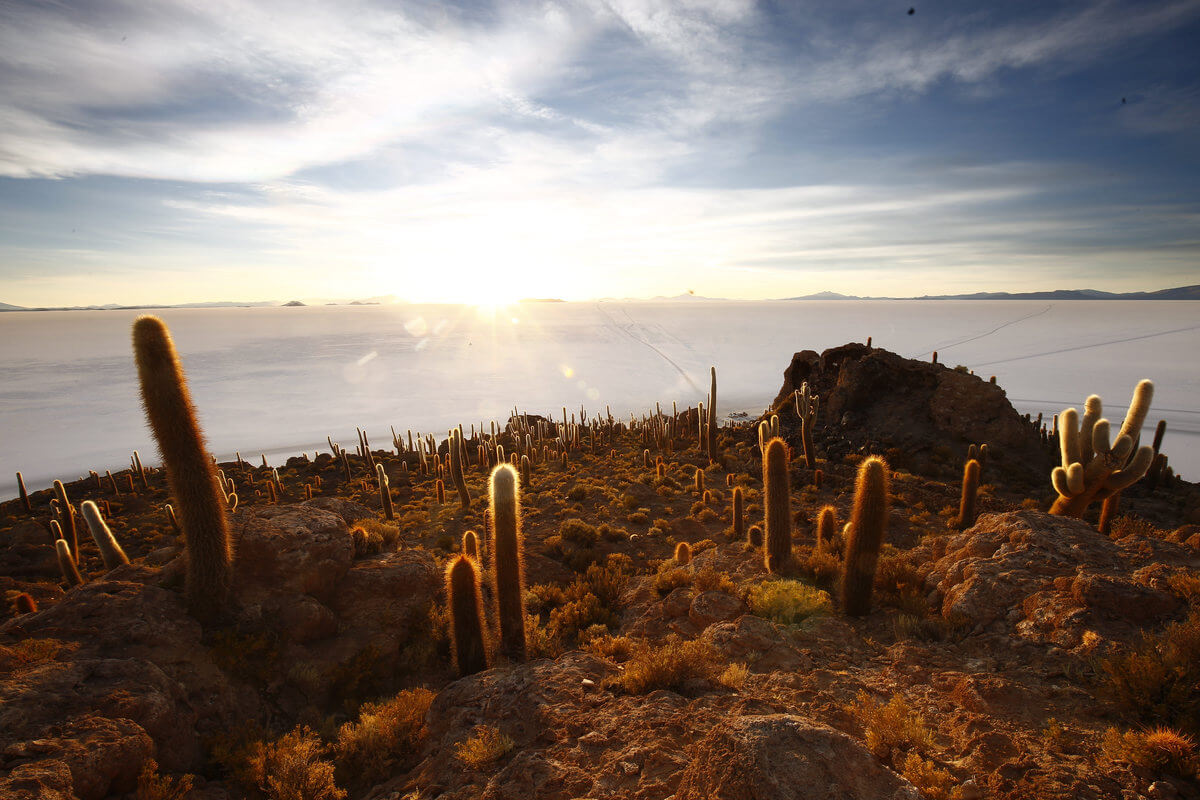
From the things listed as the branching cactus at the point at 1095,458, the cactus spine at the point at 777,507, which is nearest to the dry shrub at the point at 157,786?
the cactus spine at the point at 777,507

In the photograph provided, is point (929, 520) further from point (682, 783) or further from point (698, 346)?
point (698, 346)

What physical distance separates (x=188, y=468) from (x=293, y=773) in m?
3.62

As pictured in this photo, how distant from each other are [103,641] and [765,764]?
6522 millimetres

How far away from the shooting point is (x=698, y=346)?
112625 mm

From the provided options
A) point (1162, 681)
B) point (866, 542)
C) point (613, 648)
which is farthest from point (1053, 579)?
point (613, 648)

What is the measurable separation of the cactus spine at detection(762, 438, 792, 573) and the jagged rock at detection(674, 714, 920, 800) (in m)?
5.02

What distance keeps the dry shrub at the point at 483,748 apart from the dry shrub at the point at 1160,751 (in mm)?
4611

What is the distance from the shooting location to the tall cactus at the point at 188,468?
19.1 ft

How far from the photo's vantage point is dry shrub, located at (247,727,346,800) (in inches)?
174

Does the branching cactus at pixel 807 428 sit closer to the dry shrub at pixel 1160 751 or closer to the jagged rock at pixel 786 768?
the dry shrub at pixel 1160 751

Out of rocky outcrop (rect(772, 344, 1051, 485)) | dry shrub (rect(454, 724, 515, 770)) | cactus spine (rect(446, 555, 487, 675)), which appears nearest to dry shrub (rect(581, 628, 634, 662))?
cactus spine (rect(446, 555, 487, 675))

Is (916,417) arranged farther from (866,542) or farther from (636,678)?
(636,678)

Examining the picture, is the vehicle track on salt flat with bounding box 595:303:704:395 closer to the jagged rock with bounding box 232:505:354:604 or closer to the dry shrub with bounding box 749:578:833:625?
the dry shrub with bounding box 749:578:833:625

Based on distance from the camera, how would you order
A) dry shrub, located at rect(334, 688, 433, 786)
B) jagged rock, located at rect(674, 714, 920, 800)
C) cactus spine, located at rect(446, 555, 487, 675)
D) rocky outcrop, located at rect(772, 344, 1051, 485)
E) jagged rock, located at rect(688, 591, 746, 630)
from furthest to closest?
rocky outcrop, located at rect(772, 344, 1051, 485)
jagged rock, located at rect(688, 591, 746, 630)
cactus spine, located at rect(446, 555, 487, 675)
dry shrub, located at rect(334, 688, 433, 786)
jagged rock, located at rect(674, 714, 920, 800)
